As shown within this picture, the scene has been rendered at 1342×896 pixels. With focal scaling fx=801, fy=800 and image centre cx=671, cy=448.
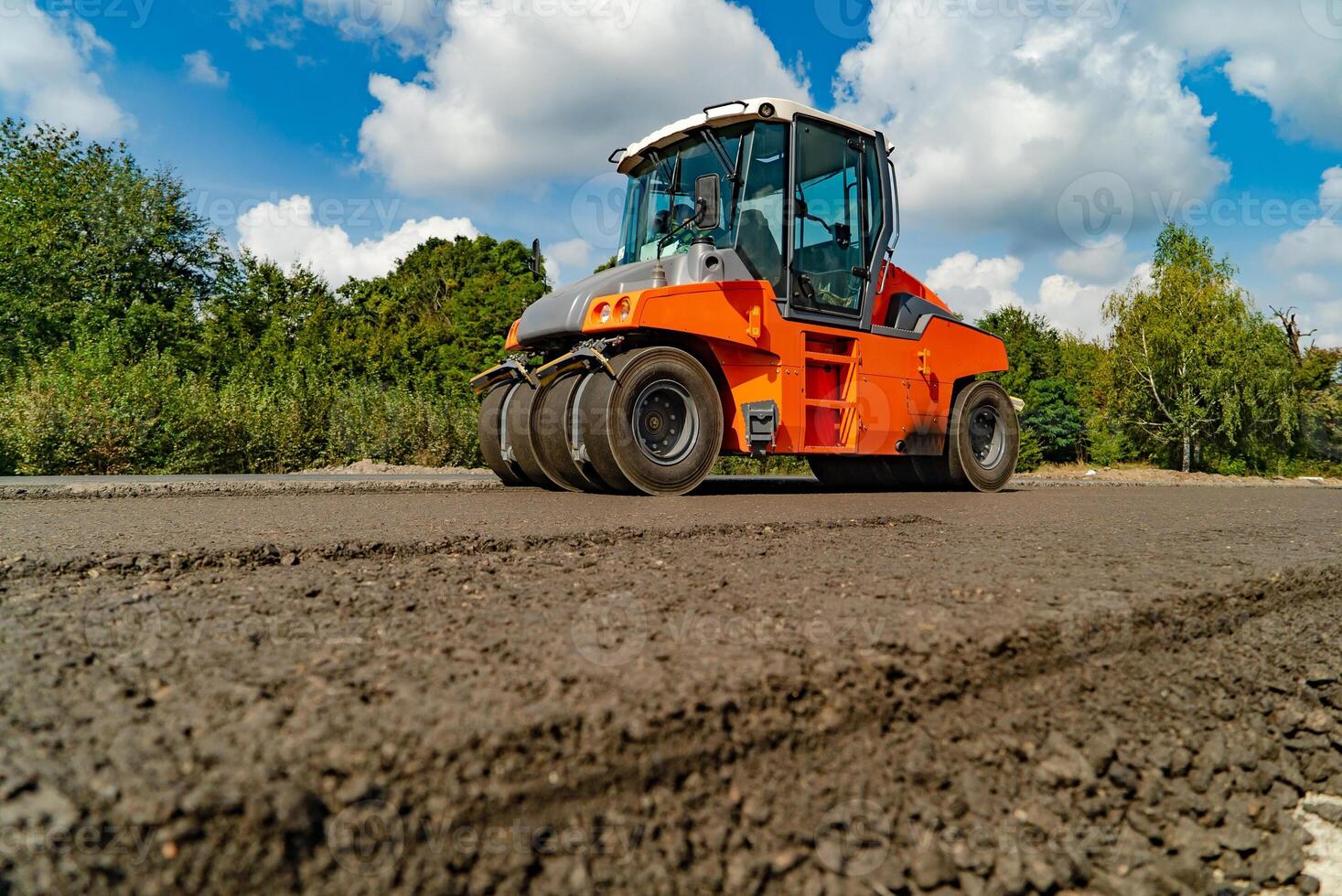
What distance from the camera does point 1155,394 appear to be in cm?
2645

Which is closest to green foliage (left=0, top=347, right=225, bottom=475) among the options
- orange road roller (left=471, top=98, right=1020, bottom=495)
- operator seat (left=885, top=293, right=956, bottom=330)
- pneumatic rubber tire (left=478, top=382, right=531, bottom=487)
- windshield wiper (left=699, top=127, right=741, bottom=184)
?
orange road roller (left=471, top=98, right=1020, bottom=495)

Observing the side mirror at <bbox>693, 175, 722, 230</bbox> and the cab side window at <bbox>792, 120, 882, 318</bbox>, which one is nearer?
the side mirror at <bbox>693, 175, 722, 230</bbox>

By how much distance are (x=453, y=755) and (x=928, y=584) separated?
55.7 inches

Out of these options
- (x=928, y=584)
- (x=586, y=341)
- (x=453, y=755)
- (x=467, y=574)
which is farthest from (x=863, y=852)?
(x=586, y=341)

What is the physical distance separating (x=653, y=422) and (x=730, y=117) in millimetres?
2536

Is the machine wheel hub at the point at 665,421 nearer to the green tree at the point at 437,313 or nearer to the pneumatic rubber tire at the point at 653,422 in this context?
the pneumatic rubber tire at the point at 653,422

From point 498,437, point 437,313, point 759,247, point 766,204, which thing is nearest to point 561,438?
point 498,437

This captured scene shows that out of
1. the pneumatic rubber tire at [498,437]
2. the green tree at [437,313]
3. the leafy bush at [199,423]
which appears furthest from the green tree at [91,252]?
the pneumatic rubber tire at [498,437]

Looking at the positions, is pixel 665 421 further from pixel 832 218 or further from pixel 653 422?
pixel 832 218

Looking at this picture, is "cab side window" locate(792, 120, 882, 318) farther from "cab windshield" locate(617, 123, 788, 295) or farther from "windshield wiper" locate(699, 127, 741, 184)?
"windshield wiper" locate(699, 127, 741, 184)

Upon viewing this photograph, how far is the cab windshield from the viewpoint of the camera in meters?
6.23

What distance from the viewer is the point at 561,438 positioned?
5613 mm

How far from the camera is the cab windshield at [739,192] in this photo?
623 centimetres

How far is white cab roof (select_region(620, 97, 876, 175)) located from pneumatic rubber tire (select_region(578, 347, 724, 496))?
201 centimetres
